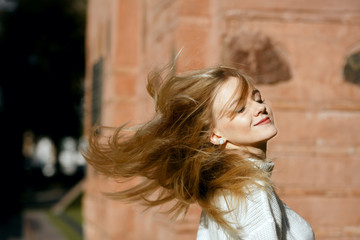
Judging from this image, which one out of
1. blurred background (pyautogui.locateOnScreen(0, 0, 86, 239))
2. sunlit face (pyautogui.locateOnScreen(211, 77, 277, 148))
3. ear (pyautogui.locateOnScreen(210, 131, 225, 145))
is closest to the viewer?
sunlit face (pyautogui.locateOnScreen(211, 77, 277, 148))

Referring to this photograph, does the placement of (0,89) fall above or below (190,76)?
below

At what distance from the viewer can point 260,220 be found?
1812 millimetres

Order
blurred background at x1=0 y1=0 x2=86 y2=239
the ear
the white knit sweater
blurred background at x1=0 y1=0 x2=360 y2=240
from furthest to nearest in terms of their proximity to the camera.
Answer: blurred background at x1=0 y1=0 x2=86 y2=239 → blurred background at x1=0 y1=0 x2=360 y2=240 → the ear → the white knit sweater

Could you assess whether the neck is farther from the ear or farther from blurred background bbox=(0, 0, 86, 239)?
blurred background bbox=(0, 0, 86, 239)

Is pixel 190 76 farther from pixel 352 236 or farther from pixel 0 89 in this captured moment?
pixel 0 89

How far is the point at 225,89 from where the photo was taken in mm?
2154

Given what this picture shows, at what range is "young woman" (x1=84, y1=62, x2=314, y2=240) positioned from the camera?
1.91 metres

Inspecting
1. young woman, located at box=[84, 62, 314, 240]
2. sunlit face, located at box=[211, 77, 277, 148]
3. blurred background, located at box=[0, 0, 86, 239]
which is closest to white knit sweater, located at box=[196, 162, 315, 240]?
young woman, located at box=[84, 62, 314, 240]

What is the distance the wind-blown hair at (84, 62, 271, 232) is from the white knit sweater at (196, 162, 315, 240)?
6 centimetres

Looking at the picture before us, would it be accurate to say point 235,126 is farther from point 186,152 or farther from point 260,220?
point 260,220

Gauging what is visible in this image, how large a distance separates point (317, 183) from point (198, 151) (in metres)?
1.92

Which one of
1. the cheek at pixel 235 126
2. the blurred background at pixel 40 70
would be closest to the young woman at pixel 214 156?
the cheek at pixel 235 126

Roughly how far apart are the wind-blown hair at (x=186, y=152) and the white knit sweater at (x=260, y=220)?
6 centimetres

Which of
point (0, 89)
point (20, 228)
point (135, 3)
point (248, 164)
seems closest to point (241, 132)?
point (248, 164)
